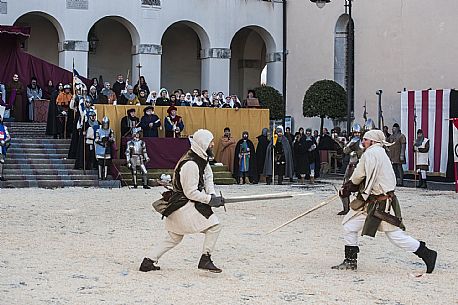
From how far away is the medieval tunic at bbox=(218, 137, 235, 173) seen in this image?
866 inches

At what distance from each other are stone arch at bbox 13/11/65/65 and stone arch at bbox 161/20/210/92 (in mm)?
4294

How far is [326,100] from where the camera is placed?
25.5 m

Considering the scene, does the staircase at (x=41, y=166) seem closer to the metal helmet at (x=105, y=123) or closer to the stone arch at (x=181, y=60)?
the metal helmet at (x=105, y=123)

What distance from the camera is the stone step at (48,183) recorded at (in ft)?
61.2

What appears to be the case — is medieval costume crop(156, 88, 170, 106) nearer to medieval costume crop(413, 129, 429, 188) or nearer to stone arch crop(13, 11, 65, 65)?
medieval costume crop(413, 129, 429, 188)

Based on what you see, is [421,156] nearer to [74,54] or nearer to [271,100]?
[271,100]

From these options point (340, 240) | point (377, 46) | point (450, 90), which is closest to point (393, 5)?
point (377, 46)

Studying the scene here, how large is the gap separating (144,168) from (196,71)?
13.5 meters

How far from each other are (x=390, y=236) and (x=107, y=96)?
50.5 ft

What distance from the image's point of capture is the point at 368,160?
8422 mm

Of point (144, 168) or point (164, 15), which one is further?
point (164, 15)

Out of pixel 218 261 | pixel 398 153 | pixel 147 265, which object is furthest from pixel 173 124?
pixel 147 265

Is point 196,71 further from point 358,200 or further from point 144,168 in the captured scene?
point 358,200

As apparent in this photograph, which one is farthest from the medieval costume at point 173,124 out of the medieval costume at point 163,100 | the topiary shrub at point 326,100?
the topiary shrub at point 326,100
